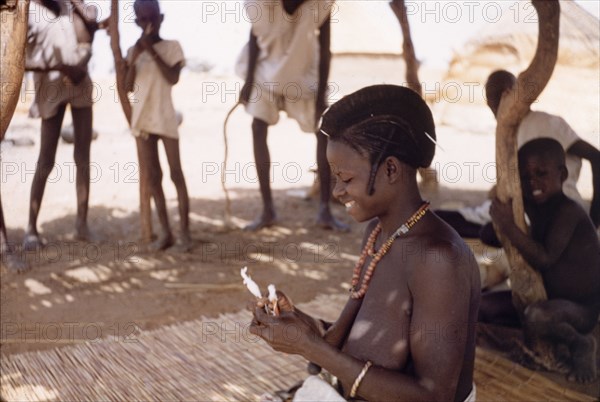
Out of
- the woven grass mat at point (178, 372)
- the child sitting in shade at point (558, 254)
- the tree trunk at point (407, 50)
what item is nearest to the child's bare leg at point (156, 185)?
the woven grass mat at point (178, 372)

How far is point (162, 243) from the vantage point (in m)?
4.91

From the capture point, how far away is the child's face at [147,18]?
443 cm

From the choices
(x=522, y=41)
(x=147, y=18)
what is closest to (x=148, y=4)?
(x=147, y=18)

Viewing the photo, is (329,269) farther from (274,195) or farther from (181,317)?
(274,195)

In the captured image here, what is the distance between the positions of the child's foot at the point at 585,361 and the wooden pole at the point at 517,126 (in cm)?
25

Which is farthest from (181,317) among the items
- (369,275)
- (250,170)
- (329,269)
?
(250,170)

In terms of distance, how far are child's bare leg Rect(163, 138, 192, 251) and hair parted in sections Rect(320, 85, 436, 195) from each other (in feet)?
10.9

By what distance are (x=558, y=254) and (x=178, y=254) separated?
2.99 meters

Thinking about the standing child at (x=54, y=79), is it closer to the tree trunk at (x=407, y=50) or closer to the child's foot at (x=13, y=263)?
the child's foot at (x=13, y=263)

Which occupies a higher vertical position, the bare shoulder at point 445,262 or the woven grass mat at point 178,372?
the bare shoulder at point 445,262

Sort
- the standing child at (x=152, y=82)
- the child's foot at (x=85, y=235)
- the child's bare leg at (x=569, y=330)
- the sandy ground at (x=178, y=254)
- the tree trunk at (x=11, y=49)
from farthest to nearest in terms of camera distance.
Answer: the child's foot at (x=85, y=235) → the standing child at (x=152, y=82) → the sandy ground at (x=178, y=254) → the child's bare leg at (x=569, y=330) → the tree trunk at (x=11, y=49)

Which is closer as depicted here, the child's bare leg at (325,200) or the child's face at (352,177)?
the child's face at (352,177)

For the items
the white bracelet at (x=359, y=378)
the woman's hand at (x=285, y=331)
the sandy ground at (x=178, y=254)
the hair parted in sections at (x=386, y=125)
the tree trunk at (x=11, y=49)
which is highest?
the tree trunk at (x=11, y=49)

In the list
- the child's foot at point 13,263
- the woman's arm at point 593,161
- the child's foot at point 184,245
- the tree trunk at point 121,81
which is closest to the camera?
the woman's arm at point 593,161
